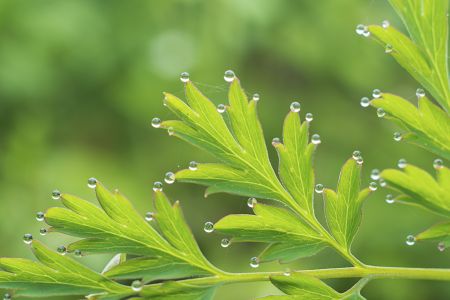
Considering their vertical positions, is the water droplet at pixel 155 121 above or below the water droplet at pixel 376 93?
below

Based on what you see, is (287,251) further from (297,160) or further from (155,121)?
(155,121)

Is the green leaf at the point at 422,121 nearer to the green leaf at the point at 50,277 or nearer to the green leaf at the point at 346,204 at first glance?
the green leaf at the point at 346,204

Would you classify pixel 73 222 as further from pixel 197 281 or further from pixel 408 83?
pixel 408 83

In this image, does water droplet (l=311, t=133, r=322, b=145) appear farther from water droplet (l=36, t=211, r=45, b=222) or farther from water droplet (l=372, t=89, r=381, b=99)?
water droplet (l=36, t=211, r=45, b=222)

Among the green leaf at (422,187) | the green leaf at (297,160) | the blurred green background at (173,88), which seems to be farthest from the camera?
the blurred green background at (173,88)

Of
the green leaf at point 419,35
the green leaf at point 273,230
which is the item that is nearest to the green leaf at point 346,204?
the green leaf at point 273,230

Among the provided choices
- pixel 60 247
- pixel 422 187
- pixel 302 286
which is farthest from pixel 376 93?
pixel 60 247
